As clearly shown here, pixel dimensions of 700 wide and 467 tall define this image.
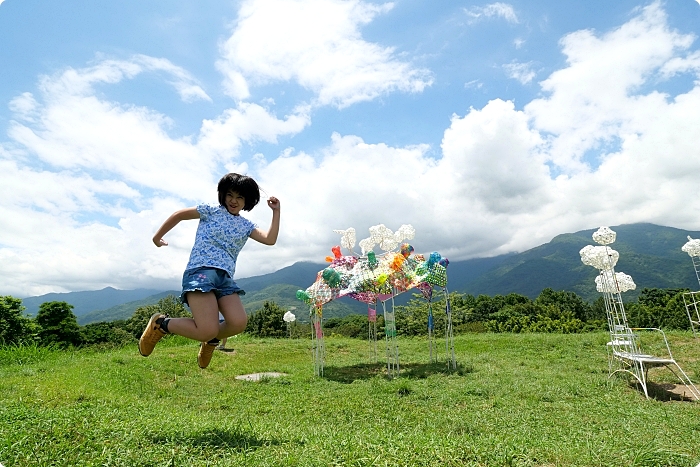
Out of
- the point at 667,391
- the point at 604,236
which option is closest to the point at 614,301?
the point at 604,236

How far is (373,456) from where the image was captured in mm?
2941

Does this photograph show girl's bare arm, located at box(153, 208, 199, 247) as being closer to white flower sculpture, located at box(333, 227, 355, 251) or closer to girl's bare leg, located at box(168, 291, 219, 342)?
girl's bare leg, located at box(168, 291, 219, 342)

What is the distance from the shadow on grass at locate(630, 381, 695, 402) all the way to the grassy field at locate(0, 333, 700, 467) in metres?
0.23

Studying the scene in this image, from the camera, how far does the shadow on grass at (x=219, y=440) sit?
330cm

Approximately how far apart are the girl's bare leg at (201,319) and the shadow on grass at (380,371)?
5824 mm

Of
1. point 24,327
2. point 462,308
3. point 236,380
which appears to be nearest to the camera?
point 236,380

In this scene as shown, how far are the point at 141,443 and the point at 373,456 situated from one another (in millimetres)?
1770

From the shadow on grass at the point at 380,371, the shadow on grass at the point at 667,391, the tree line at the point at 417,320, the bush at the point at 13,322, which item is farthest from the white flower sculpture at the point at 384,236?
the bush at the point at 13,322

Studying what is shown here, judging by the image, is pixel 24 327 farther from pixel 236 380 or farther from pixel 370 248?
pixel 370 248

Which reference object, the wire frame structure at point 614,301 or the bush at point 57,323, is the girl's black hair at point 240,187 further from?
the bush at point 57,323

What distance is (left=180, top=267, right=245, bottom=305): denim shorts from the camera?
319cm

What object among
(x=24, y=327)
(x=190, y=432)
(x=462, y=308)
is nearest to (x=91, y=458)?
(x=190, y=432)

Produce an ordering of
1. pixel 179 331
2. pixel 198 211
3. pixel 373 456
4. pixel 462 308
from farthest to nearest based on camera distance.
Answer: pixel 462 308, pixel 198 211, pixel 179 331, pixel 373 456

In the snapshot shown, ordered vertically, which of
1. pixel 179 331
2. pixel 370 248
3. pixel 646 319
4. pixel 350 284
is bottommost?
pixel 646 319
